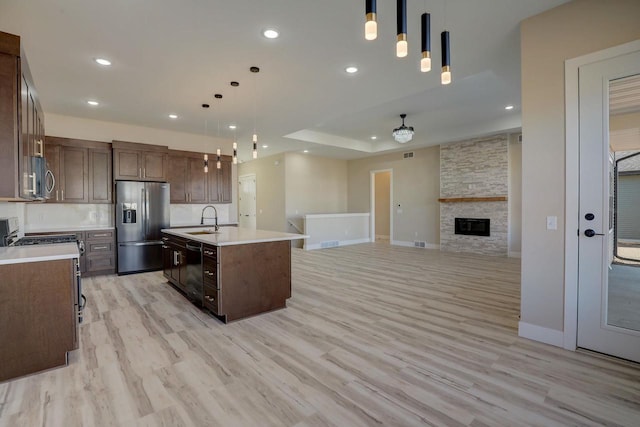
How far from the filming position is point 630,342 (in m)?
2.34

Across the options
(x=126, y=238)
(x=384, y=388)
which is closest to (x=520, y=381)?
(x=384, y=388)

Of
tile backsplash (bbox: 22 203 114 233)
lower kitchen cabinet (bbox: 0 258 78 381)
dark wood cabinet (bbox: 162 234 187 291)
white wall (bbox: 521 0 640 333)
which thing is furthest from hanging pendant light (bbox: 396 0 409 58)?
tile backsplash (bbox: 22 203 114 233)

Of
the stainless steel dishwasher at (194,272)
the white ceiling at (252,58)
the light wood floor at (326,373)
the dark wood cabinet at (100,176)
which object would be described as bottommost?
the light wood floor at (326,373)

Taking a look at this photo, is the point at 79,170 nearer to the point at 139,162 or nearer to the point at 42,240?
the point at 139,162

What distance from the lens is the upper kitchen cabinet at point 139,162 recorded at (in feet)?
17.9

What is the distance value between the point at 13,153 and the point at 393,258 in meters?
6.34

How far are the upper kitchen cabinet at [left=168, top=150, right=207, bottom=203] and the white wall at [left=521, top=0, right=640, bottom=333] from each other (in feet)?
18.9

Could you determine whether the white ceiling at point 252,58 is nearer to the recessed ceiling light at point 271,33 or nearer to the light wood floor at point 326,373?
the recessed ceiling light at point 271,33

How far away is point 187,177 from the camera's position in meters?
6.32

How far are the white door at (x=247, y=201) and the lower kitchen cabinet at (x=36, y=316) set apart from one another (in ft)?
26.3

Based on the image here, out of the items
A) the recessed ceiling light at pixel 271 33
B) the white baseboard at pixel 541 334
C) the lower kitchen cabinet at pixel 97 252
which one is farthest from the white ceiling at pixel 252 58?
the white baseboard at pixel 541 334

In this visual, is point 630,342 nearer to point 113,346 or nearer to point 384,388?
point 384,388

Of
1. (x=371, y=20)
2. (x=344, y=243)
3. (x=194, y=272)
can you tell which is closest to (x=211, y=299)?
(x=194, y=272)

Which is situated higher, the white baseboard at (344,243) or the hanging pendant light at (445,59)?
the hanging pendant light at (445,59)
